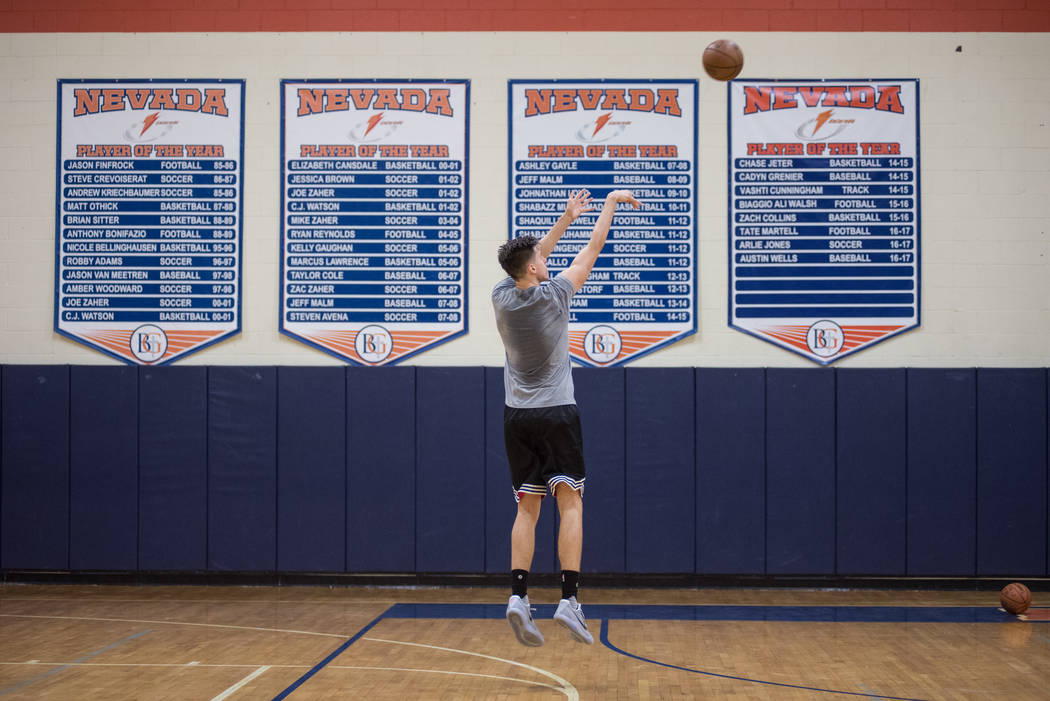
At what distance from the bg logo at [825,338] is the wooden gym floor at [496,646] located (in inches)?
66.7

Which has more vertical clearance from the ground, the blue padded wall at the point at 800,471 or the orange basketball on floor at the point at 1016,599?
the blue padded wall at the point at 800,471

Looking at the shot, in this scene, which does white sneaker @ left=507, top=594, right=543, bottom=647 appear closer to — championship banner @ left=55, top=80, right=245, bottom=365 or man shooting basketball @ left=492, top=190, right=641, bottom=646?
man shooting basketball @ left=492, top=190, right=641, bottom=646

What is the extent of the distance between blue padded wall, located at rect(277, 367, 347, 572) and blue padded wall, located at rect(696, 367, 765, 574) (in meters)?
2.56

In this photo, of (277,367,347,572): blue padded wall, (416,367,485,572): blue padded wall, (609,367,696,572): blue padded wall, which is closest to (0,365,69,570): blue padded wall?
(277,367,347,572): blue padded wall

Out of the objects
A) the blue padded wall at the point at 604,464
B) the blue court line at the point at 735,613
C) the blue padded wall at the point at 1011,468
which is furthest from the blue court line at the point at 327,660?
the blue padded wall at the point at 1011,468

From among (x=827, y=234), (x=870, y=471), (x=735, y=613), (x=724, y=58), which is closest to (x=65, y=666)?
(x=735, y=613)

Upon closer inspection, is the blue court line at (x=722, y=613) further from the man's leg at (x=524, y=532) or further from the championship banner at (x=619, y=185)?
the championship banner at (x=619, y=185)

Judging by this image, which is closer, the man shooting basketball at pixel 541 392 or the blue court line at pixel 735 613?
the man shooting basketball at pixel 541 392

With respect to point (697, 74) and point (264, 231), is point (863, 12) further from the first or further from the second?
point (264, 231)

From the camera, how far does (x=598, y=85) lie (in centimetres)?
708

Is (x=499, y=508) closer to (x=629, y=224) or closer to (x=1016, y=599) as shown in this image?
(x=629, y=224)

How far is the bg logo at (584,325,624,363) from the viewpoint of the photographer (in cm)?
699

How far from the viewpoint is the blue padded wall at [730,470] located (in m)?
6.78

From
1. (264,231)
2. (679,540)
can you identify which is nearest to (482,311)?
(264,231)
